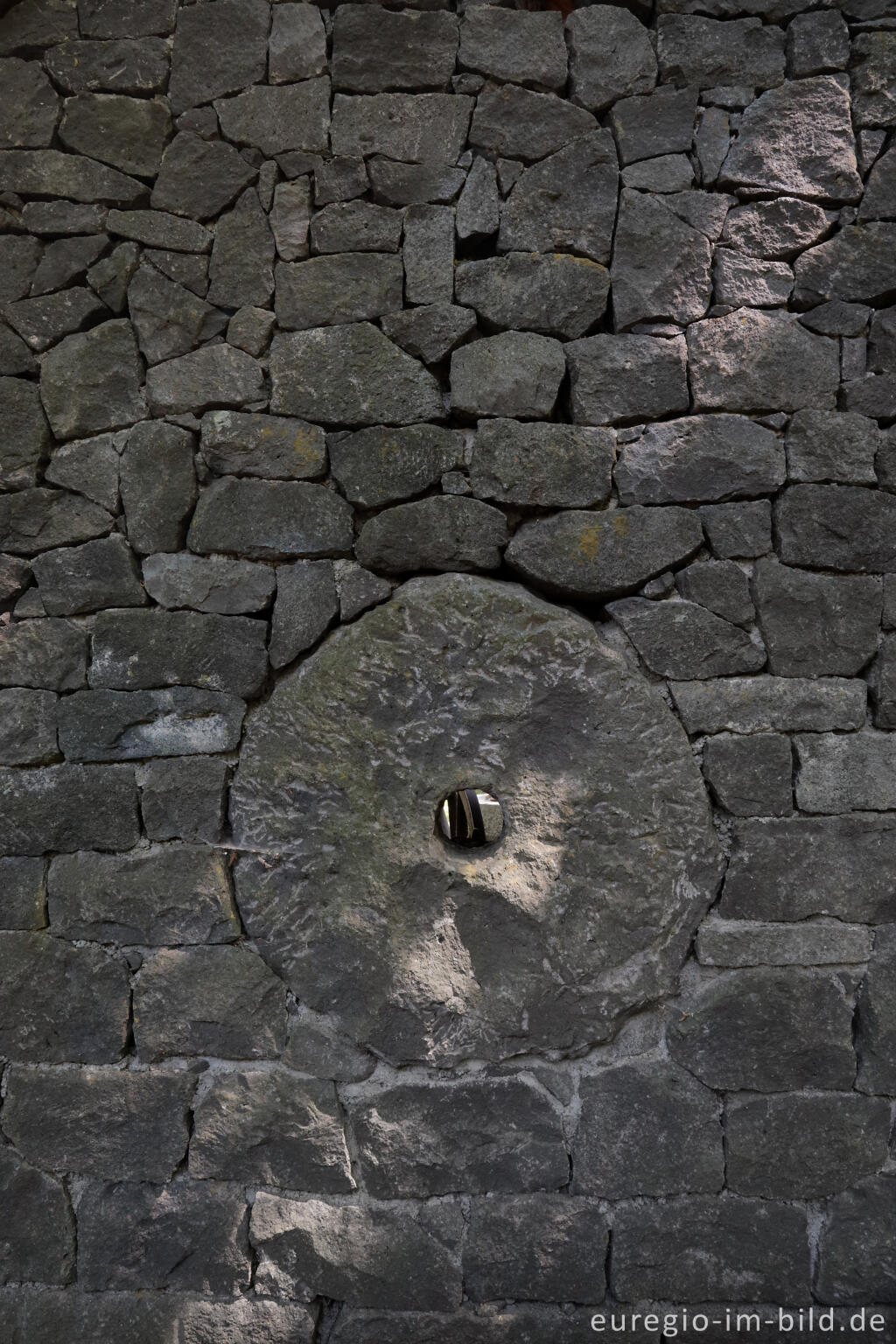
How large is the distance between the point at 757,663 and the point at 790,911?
613 millimetres

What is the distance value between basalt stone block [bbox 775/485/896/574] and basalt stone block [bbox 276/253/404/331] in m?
1.16

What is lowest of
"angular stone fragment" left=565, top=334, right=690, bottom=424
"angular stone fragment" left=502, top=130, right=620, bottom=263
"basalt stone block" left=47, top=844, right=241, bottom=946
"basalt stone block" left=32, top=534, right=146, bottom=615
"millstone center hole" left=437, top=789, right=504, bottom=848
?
"basalt stone block" left=47, top=844, right=241, bottom=946

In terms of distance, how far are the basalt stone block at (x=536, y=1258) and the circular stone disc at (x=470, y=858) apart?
0.40 meters

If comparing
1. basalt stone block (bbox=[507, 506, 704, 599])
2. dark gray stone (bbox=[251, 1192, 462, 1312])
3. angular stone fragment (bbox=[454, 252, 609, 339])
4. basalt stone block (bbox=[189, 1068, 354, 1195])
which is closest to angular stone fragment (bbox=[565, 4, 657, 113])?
angular stone fragment (bbox=[454, 252, 609, 339])

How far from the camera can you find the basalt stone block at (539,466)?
2080 mm

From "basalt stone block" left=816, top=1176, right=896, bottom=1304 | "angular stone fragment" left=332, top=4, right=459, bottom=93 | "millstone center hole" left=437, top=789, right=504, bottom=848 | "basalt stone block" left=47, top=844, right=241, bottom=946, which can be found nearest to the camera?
"basalt stone block" left=816, top=1176, right=896, bottom=1304

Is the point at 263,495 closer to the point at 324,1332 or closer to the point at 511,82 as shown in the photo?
the point at 511,82

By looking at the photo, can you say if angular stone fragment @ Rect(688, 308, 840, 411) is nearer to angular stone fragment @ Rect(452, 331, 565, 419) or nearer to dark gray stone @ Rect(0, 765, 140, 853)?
angular stone fragment @ Rect(452, 331, 565, 419)

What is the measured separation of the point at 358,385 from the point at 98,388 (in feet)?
2.29

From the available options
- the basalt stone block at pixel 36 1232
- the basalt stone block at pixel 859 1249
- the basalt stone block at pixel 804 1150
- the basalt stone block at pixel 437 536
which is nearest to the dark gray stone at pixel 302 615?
the basalt stone block at pixel 437 536

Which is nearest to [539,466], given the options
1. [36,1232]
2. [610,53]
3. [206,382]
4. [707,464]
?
[707,464]

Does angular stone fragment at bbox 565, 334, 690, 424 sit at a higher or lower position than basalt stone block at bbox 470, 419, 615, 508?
higher

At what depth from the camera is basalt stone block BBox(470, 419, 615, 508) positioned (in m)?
2.08

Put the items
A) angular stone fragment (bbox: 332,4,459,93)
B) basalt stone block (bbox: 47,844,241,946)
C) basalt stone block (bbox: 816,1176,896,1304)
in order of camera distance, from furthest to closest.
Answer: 1. angular stone fragment (bbox: 332,4,459,93)
2. basalt stone block (bbox: 47,844,241,946)
3. basalt stone block (bbox: 816,1176,896,1304)
